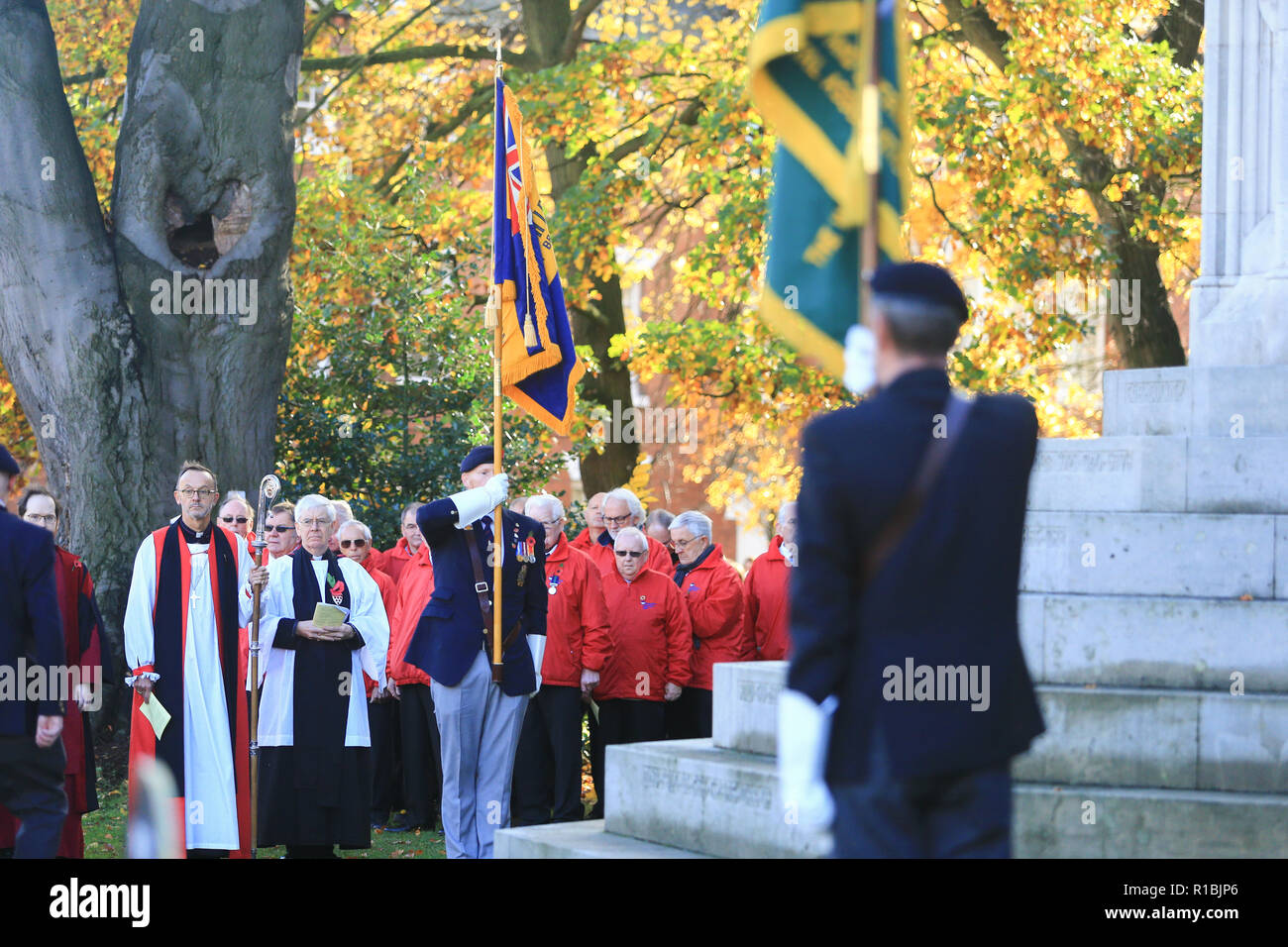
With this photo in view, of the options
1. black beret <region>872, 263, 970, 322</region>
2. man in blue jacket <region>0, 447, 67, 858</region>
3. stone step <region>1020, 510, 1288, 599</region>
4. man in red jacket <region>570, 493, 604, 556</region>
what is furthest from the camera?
man in red jacket <region>570, 493, 604, 556</region>

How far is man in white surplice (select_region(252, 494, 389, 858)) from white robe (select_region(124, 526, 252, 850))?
13.3 inches

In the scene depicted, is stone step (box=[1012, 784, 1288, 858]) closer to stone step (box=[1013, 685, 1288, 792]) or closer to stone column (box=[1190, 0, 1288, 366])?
stone step (box=[1013, 685, 1288, 792])

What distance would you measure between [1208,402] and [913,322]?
4.40 m

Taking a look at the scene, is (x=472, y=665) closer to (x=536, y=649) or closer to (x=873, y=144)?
(x=536, y=649)

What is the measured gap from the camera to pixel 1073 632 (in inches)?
283

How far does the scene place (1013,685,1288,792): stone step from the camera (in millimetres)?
6457

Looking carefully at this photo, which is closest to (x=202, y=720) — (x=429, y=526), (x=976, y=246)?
(x=429, y=526)

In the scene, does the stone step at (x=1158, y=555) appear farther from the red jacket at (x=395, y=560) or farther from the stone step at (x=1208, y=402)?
the red jacket at (x=395, y=560)

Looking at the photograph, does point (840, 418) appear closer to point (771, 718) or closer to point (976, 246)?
point (771, 718)

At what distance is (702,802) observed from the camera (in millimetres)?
6875

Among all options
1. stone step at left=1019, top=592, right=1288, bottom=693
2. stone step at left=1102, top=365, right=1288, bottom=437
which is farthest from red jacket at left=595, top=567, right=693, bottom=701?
stone step at left=1019, top=592, right=1288, bottom=693

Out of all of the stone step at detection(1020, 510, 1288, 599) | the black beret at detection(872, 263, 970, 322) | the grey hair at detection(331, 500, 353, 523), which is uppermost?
the black beret at detection(872, 263, 970, 322)

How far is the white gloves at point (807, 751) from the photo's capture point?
13.7ft

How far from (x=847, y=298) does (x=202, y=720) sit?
17.6 ft
